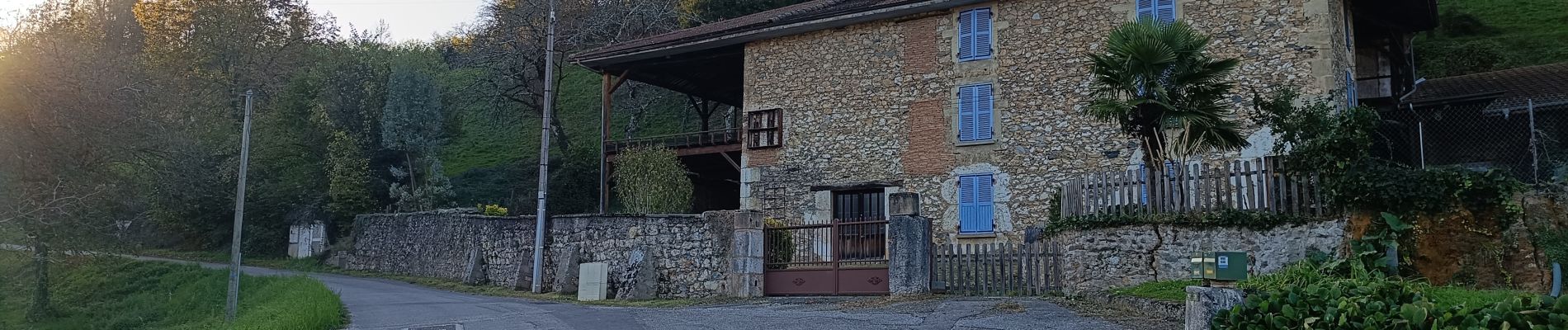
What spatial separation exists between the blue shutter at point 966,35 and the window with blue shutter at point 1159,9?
10.3ft

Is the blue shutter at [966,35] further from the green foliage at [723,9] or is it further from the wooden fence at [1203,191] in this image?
the green foliage at [723,9]

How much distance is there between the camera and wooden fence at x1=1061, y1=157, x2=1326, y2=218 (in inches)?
478

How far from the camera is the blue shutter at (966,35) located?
21.3 meters

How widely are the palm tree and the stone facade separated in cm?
532

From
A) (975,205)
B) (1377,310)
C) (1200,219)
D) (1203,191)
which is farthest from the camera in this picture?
(975,205)

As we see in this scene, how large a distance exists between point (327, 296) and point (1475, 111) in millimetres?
21431

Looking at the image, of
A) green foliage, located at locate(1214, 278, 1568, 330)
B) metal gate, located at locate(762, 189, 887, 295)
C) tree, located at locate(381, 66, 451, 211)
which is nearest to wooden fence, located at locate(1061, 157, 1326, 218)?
green foliage, located at locate(1214, 278, 1568, 330)

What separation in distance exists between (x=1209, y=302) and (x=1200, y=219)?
4.02m

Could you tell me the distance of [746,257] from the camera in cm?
1716

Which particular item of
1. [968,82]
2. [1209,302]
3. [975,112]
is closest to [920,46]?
[968,82]

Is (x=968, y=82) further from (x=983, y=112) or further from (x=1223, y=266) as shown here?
(x=1223, y=266)

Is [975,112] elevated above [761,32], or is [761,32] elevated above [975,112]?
[761,32]

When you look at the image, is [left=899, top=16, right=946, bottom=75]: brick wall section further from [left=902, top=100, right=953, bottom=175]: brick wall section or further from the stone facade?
[left=902, top=100, right=953, bottom=175]: brick wall section

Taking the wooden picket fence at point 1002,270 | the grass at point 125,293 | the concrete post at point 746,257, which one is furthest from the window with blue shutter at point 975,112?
the grass at point 125,293
